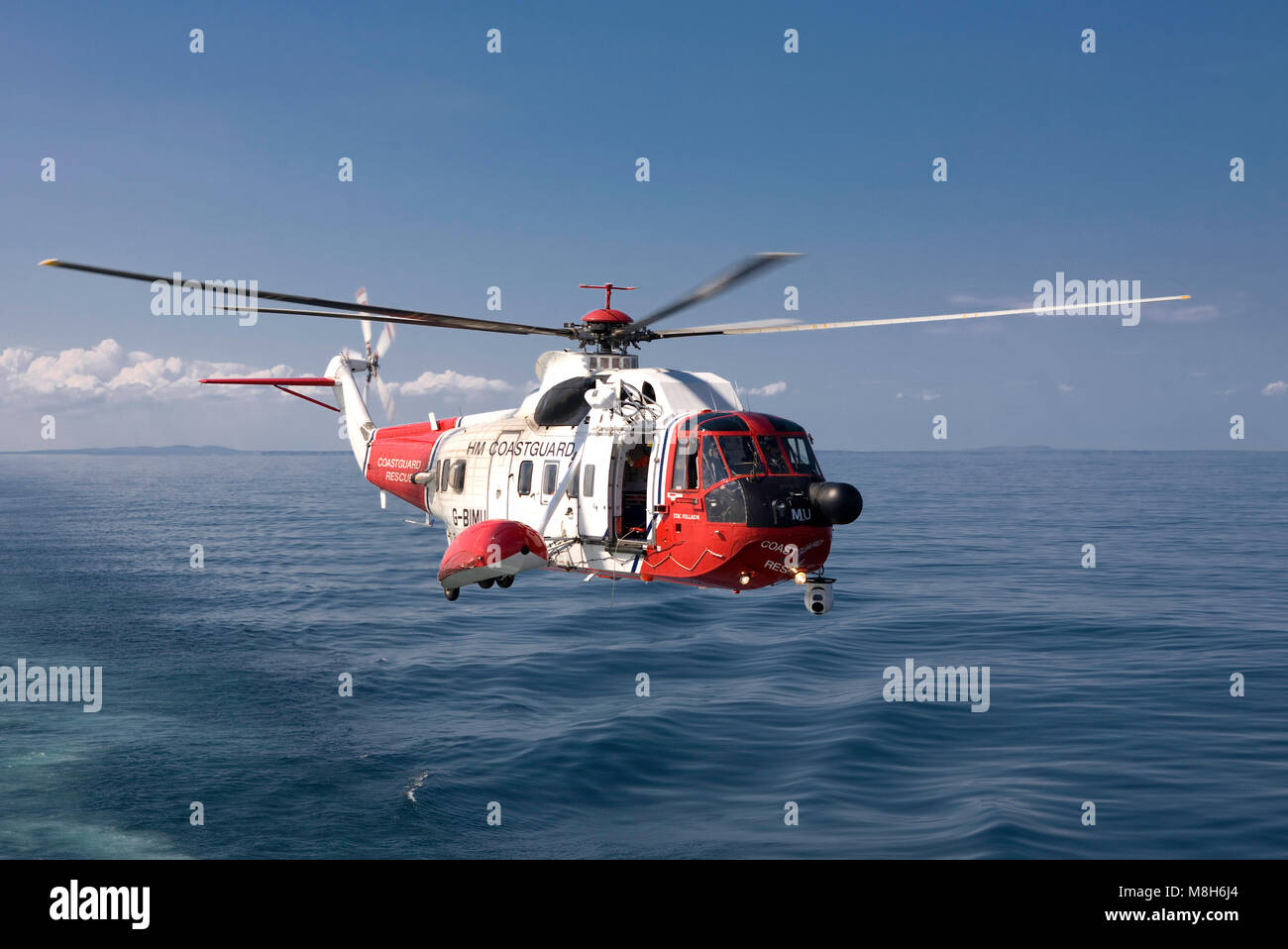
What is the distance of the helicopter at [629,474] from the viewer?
1466 centimetres

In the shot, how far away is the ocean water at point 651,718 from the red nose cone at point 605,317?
27.3 feet

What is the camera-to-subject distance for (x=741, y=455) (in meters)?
15.0

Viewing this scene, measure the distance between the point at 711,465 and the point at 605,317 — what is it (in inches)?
178

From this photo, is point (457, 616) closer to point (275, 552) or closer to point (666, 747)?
point (666, 747)

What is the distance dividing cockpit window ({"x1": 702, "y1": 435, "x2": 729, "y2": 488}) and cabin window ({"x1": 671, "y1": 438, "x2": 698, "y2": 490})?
18cm

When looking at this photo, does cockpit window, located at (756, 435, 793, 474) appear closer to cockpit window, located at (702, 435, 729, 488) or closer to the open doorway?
cockpit window, located at (702, 435, 729, 488)

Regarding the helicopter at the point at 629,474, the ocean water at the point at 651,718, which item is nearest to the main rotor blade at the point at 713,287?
the helicopter at the point at 629,474

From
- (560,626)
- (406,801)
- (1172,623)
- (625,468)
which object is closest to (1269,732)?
(1172,623)

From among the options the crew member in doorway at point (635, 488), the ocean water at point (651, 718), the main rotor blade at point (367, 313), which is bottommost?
the ocean water at point (651, 718)

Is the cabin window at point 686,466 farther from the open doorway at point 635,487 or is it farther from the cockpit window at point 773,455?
the open doorway at point 635,487

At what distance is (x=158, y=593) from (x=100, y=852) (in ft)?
85.2

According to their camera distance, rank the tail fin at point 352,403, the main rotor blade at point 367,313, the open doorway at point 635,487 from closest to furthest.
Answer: the main rotor blade at point 367,313 < the open doorway at point 635,487 < the tail fin at point 352,403

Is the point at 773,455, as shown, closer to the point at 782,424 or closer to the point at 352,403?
the point at 782,424

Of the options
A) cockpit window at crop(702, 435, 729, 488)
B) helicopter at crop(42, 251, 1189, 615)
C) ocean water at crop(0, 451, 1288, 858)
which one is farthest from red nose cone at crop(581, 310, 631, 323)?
ocean water at crop(0, 451, 1288, 858)
